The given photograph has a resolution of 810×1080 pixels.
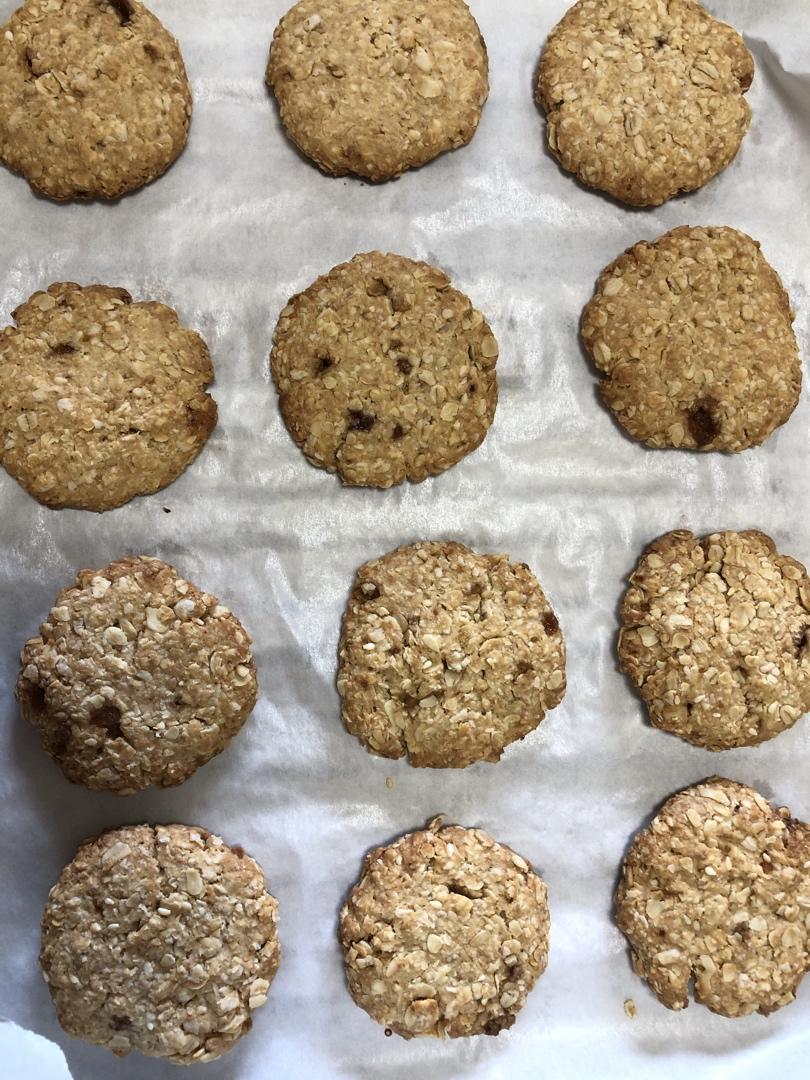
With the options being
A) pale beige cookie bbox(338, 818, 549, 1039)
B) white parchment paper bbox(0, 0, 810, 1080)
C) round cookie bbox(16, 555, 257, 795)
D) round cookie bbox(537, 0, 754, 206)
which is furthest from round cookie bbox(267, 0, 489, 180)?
pale beige cookie bbox(338, 818, 549, 1039)

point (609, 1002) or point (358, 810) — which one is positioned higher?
point (358, 810)

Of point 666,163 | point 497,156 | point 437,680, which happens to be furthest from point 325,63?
point 437,680

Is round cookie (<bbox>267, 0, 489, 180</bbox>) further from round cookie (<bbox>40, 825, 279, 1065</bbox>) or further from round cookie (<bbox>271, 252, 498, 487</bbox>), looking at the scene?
round cookie (<bbox>40, 825, 279, 1065</bbox>)

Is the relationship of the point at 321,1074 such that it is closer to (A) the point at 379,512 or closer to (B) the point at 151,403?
(A) the point at 379,512

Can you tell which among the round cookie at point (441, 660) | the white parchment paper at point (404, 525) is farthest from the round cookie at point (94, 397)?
the round cookie at point (441, 660)

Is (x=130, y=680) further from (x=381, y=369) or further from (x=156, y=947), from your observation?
(x=381, y=369)

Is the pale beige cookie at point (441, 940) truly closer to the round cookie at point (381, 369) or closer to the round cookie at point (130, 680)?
the round cookie at point (130, 680)
